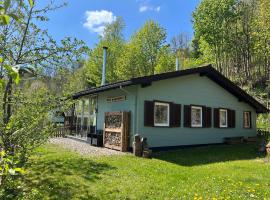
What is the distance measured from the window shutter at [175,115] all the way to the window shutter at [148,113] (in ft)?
4.07

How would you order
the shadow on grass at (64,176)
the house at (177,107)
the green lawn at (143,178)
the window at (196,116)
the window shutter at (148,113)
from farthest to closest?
the window at (196,116) < the house at (177,107) < the window shutter at (148,113) < the shadow on grass at (64,176) < the green lawn at (143,178)

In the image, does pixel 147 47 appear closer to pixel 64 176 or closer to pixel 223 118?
pixel 223 118

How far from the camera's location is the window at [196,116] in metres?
13.6

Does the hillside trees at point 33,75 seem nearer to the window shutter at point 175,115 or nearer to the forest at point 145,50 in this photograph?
the forest at point 145,50

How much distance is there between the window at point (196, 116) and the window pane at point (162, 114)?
75.8 inches

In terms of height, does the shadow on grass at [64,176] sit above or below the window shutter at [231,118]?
below

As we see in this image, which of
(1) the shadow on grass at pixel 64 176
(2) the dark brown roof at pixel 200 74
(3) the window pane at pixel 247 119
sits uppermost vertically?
(2) the dark brown roof at pixel 200 74

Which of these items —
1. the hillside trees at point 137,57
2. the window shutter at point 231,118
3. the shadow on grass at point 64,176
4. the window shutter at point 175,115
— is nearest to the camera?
the shadow on grass at point 64,176

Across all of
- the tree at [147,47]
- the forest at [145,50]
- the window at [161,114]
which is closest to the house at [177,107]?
the window at [161,114]

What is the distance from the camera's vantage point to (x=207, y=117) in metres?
14.1

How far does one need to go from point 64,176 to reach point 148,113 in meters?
5.22

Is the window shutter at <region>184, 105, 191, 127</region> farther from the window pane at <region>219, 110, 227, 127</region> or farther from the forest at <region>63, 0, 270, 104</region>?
the forest at <region>63, 0, 270, 104</region>

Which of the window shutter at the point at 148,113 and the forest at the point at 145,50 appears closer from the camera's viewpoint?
the forest at the point at 145,50

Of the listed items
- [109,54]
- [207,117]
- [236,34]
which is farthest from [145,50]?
[207,117]
